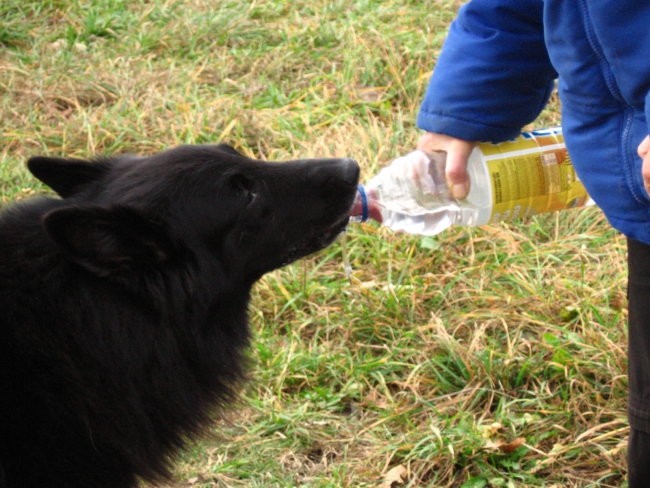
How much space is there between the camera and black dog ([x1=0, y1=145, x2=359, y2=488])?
2.08m

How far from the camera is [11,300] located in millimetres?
2055

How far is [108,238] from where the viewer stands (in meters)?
2.06

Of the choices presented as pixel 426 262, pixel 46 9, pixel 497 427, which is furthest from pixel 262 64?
pixel 497 427

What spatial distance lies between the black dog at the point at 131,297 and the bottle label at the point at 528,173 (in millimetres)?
464

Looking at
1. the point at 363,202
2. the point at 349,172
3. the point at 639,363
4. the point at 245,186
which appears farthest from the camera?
the point at 363,202

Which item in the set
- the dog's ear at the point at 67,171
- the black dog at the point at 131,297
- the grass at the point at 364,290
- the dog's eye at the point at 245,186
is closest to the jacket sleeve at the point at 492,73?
the black dog at the point at 131,297

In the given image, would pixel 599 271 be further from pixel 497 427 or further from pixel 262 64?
pixel 262 64

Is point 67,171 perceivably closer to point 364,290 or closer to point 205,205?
point 205,205

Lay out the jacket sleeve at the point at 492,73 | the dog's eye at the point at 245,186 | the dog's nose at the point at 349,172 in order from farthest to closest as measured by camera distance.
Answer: the dog's nose at the point at 349,172
the dog's eye at the point at 245,186
the jacket sleeve at the point at 492,73

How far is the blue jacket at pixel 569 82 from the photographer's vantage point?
1.80 m

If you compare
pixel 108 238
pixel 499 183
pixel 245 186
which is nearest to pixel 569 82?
pixel 499 183

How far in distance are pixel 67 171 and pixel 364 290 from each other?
5.27ft

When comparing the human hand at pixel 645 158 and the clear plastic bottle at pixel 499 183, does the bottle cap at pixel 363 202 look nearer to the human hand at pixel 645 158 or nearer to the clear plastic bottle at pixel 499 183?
the clear plastic bottle at pixel 499 183

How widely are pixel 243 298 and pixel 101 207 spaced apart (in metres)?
0.54
